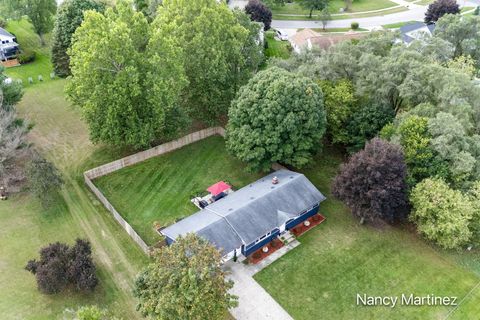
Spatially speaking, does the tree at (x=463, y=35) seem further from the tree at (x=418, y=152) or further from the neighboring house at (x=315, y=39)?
the tree at (x=418, y=152)

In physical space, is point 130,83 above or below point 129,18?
below

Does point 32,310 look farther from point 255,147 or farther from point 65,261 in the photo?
point 255,147

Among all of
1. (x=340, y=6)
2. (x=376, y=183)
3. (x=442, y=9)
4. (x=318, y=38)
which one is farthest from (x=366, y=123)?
(x=340, y=6)

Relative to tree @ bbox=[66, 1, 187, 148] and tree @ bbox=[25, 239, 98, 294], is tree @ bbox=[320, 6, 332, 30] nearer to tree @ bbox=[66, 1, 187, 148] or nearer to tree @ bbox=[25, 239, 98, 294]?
tree @ bbox=[66, 1, 187, 148]

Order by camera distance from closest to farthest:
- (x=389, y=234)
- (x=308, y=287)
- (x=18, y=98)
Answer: (x=308, y=287), (x=389, y=234), (x=18, y=98)

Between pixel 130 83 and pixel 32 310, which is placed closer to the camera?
pixel 32 310

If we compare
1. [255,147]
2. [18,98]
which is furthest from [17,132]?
[255,147]

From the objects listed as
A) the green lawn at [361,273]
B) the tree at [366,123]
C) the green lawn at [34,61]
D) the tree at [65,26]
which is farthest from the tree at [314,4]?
the green lawn at [361,273]
